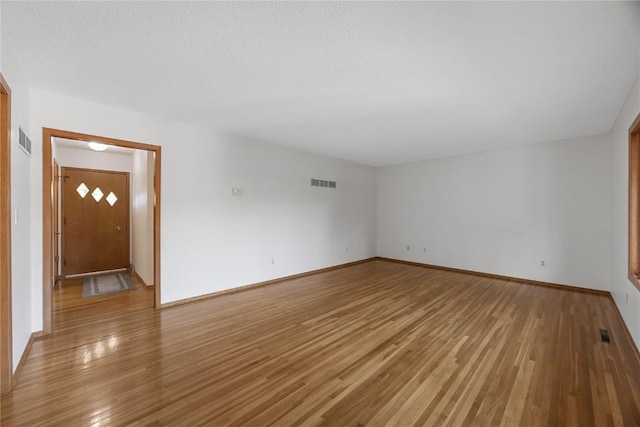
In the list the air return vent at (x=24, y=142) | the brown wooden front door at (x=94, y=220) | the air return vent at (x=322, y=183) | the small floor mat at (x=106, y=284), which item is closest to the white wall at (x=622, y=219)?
the air return vent at (x=322, y=183)

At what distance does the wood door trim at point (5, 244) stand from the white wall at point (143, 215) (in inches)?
85.1

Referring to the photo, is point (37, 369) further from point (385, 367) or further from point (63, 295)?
point (385, 367)

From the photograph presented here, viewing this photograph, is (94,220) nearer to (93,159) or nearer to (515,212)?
(93,159)

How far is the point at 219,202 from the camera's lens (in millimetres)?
4008

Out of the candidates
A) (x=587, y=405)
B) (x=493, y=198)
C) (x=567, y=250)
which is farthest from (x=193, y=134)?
(x=567, y=250)

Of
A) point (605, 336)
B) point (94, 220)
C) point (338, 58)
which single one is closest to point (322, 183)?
point (338, 58)

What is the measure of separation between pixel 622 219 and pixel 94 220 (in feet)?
27.6

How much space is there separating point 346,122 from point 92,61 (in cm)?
265

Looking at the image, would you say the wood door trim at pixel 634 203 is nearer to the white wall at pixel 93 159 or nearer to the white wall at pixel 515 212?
the white wall at pixel 515 212

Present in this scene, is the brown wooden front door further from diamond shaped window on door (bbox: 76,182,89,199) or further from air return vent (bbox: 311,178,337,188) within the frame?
air return vent (bbox: 311,178,337,188)

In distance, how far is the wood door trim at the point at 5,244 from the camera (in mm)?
1751

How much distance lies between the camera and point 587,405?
1722mm

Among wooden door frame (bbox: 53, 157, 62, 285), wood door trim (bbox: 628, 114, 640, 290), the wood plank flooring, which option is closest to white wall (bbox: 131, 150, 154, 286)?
the wood plank flooring

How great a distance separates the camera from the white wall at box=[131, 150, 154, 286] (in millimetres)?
4125
